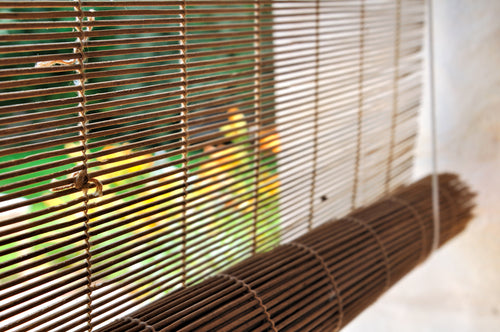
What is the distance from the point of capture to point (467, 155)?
1508 millimetres

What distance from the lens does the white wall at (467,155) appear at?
143 cm

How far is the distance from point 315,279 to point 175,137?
33cm

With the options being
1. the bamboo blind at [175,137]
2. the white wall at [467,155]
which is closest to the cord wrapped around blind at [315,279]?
the bamboo blind at [175,137]

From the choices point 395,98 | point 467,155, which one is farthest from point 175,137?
point 467,155

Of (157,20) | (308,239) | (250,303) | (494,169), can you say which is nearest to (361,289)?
(308,239)

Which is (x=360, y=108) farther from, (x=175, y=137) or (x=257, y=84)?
(x=175, y=137)

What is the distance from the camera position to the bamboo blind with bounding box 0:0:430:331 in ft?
1.79

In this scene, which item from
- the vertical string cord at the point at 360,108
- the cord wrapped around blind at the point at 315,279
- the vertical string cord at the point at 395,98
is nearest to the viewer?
the cord wrapped around blind at the point at 315,279

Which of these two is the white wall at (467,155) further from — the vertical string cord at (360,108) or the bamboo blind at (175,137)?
the vertical string cord at (360,108)

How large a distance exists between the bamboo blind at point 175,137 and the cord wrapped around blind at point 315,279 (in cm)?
6

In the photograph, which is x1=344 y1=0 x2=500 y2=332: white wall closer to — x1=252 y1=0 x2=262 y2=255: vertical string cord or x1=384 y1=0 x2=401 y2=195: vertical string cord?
x1=384 y1=0 x2=401 y2=195: vertical string cord

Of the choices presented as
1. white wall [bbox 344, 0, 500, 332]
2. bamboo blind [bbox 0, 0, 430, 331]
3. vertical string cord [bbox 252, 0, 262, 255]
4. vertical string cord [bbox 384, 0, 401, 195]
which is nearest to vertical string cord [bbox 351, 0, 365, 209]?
bamboo blind [bbox 0, 0, 430, 331]

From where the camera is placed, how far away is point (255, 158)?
0.88 meters

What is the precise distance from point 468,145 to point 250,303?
3.43 ft
